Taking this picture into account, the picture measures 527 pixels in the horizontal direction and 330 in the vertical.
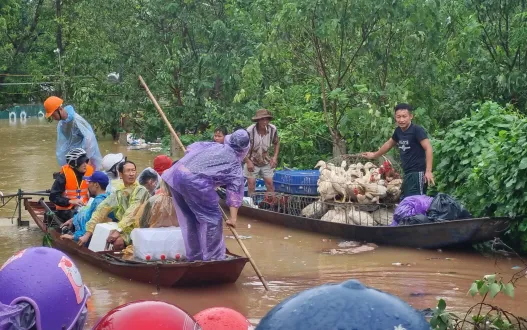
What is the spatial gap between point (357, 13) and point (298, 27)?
0.96 meters

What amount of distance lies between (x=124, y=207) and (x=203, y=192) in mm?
1506

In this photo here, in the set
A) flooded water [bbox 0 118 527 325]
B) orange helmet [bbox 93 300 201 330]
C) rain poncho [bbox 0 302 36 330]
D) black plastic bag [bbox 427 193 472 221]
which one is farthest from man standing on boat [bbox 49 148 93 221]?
orange helmet [bbox 93 300 201 330]

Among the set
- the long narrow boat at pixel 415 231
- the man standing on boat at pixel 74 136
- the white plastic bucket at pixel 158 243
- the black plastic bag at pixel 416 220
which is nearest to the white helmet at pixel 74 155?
the man standing on boat at pixel 74 136

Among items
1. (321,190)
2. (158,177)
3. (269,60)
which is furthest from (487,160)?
(269,60)

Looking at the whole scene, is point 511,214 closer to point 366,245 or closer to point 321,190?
point 366,245

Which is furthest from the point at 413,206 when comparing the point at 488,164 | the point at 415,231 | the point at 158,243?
the point at 158,243

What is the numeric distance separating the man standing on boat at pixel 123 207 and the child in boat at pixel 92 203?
0.67 ft

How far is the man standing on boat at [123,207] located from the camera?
9438mm

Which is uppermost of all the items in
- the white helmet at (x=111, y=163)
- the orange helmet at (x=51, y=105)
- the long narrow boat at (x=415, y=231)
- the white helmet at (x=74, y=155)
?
the orange helmet at (x=51, y=105)

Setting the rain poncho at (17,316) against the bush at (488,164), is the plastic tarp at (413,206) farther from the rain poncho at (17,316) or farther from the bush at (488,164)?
the rain poncho at (17,316)

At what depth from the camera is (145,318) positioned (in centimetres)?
258

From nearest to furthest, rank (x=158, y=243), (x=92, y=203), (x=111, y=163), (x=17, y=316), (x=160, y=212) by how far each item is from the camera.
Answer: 1. (x=17, y=316)
2. (x=158, y=243)
3. (x=160, y=212)
4. (x=92, y=203)
5. (x=111, y=163)

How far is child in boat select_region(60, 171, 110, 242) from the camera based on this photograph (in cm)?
1003

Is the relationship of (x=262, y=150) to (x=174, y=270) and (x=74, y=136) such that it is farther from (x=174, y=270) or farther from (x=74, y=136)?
→ (x=174, y=270)
